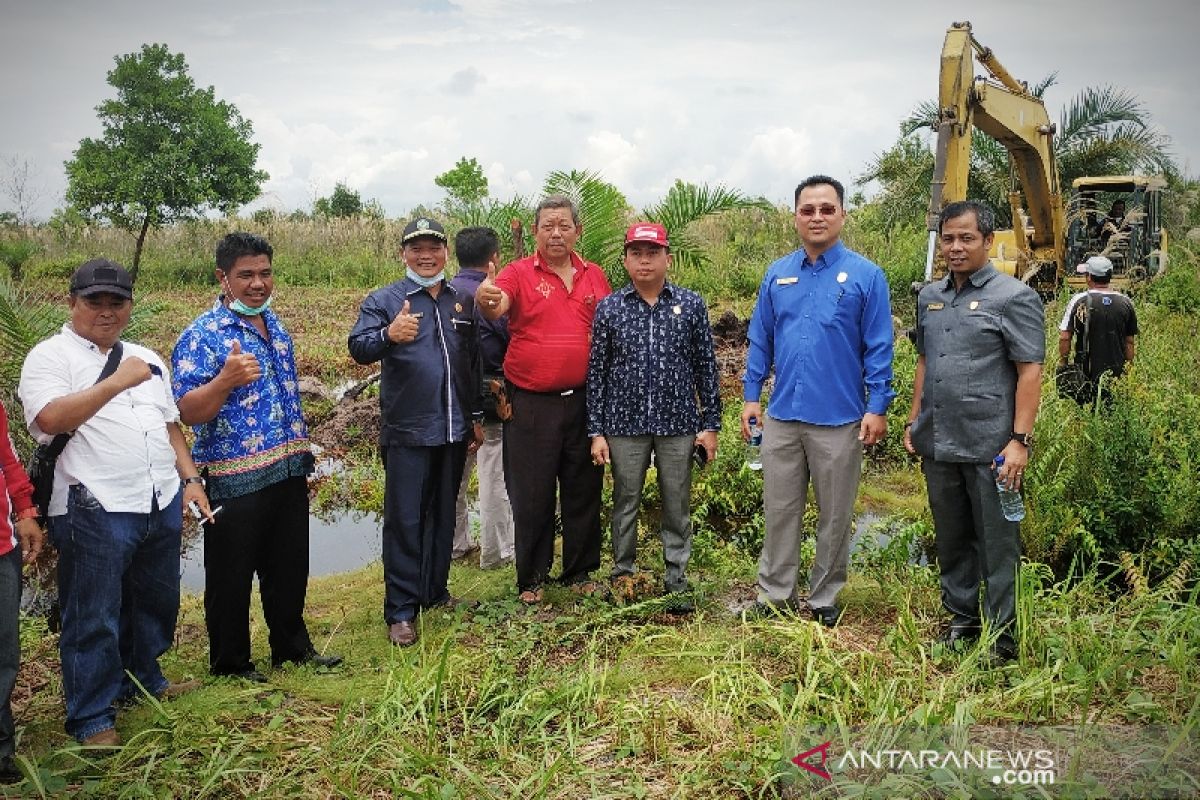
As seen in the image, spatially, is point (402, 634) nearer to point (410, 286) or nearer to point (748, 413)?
point (410, 286)

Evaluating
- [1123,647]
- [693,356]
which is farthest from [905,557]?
[693,356]

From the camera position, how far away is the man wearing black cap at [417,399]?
14.0 feet

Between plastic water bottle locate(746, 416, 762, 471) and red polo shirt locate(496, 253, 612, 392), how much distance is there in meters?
0.88

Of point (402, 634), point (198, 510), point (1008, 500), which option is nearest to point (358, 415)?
point (402, 634)

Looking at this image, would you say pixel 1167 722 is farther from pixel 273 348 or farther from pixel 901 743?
pixel 273 348

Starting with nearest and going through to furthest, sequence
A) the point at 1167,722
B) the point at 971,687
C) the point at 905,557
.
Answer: the point at 1167,722
the point at 971,687
the point at 905,557

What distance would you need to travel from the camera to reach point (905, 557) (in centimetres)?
493

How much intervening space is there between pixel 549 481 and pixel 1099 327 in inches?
187

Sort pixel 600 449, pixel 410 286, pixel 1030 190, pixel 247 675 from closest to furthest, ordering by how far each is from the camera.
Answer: pixel 247 675 → pixel 410 286 → pixel 600 449 → pixel 1030 190

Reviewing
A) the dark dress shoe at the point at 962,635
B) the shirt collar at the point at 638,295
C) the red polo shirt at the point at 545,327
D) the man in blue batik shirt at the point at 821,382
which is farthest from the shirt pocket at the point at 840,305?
the dark dress shoe at the point at 962,635

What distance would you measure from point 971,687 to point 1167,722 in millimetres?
652

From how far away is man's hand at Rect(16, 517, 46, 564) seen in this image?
3.19 meters

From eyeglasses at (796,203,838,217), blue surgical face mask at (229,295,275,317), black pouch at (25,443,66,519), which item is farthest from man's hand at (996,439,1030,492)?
black pouch at (25,443,66,519)

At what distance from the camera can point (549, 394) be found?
4.57 meters
